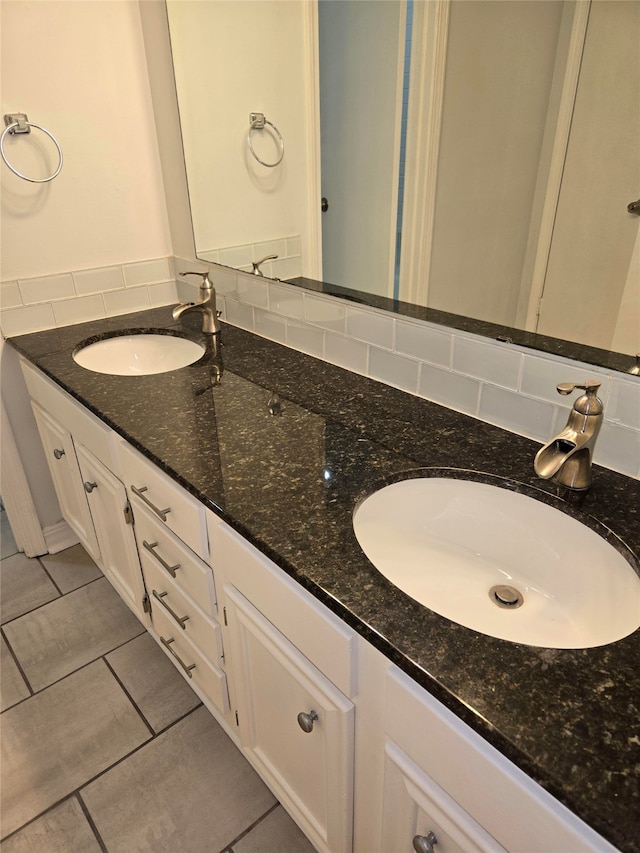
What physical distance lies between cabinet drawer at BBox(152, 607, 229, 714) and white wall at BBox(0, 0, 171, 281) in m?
1.10

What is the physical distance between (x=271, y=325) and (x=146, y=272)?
1.89ft

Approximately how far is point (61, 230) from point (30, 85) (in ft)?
1.24

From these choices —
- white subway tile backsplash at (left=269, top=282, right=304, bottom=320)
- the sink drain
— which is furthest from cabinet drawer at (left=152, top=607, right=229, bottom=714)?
white subway tile backsplash at (left=269, top=282, right=304, bottom=320)

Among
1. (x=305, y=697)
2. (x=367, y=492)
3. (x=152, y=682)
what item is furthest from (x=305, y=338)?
(x=152, y=682)

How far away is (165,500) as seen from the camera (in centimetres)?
117

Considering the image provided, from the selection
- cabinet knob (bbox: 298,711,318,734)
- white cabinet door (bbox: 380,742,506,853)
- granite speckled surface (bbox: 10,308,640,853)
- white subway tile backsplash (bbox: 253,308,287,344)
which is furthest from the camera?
white subway tile backsplash (bbox: 253,308,287,344)

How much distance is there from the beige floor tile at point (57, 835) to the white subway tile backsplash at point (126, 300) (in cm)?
141

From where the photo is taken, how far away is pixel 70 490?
1.84 meters

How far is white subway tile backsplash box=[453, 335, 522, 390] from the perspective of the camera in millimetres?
1084

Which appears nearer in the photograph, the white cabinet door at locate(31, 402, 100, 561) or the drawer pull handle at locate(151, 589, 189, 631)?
the drawer pull handle at locate(151, 589, 189, 631)

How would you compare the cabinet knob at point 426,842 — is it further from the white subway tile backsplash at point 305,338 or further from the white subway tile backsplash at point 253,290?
the white subway tile backsplash at point 253,290

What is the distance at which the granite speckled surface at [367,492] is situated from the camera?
554 mm

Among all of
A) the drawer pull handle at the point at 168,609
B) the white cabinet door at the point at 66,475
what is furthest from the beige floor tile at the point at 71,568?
the drawer pull handle at the point at 168,609

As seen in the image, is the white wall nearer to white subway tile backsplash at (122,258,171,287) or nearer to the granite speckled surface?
white subway tile backsplash at (122,258,171,287)
